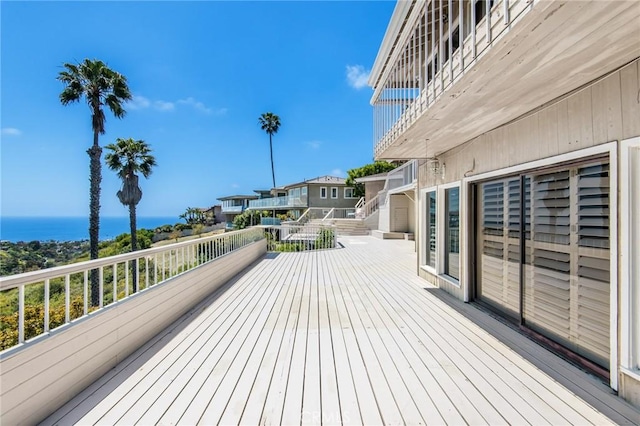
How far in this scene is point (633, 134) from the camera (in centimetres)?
190

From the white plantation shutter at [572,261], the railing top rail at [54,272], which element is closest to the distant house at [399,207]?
the white plantation shutter at [572,261]

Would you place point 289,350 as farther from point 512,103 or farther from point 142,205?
point 142,205

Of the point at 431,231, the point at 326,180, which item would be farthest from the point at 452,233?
the point at 326,180

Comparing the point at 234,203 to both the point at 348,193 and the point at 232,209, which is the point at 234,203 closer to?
the point at 232,209

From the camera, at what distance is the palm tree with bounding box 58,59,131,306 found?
10625mm

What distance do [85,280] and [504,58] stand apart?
3.59 m

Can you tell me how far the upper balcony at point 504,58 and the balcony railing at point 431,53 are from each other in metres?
0.01

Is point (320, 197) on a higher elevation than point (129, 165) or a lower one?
lower

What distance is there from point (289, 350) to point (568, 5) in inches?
124

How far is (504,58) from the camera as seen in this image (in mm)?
1868

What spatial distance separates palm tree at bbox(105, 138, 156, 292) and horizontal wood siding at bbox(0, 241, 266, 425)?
549 inches

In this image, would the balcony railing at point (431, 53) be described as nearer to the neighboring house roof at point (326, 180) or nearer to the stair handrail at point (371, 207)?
the stair handrail at point (371, 207)

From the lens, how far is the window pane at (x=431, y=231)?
5543 millimetres

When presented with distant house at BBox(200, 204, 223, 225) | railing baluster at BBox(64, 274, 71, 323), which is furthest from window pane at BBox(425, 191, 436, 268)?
distant house at BBox(200, 204, 223, 225)
